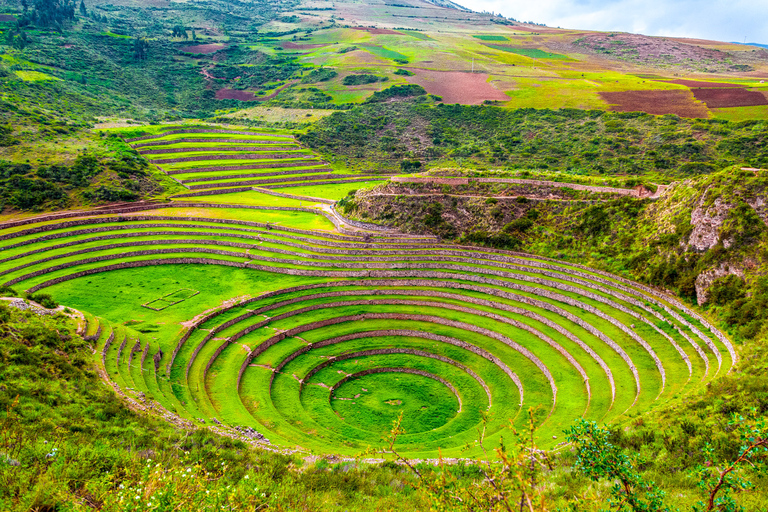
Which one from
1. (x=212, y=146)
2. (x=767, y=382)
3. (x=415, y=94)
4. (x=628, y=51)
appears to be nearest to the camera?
(x=767, y=382)

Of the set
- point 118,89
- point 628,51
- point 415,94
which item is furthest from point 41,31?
point 628,51

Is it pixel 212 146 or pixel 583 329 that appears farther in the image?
pixel 212 146

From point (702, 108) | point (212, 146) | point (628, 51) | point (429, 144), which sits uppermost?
point (628, 51)

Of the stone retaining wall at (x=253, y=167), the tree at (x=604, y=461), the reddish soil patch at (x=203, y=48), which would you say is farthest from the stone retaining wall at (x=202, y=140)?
the tree at (x=604, y=461)

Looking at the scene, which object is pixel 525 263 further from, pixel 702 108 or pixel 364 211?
pixel 702 108

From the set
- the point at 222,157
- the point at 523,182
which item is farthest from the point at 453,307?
the point at 222,157

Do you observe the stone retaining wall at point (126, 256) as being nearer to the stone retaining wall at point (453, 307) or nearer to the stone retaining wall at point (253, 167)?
the stone retaining wall at point (453, 307)

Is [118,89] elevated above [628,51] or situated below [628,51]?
below
